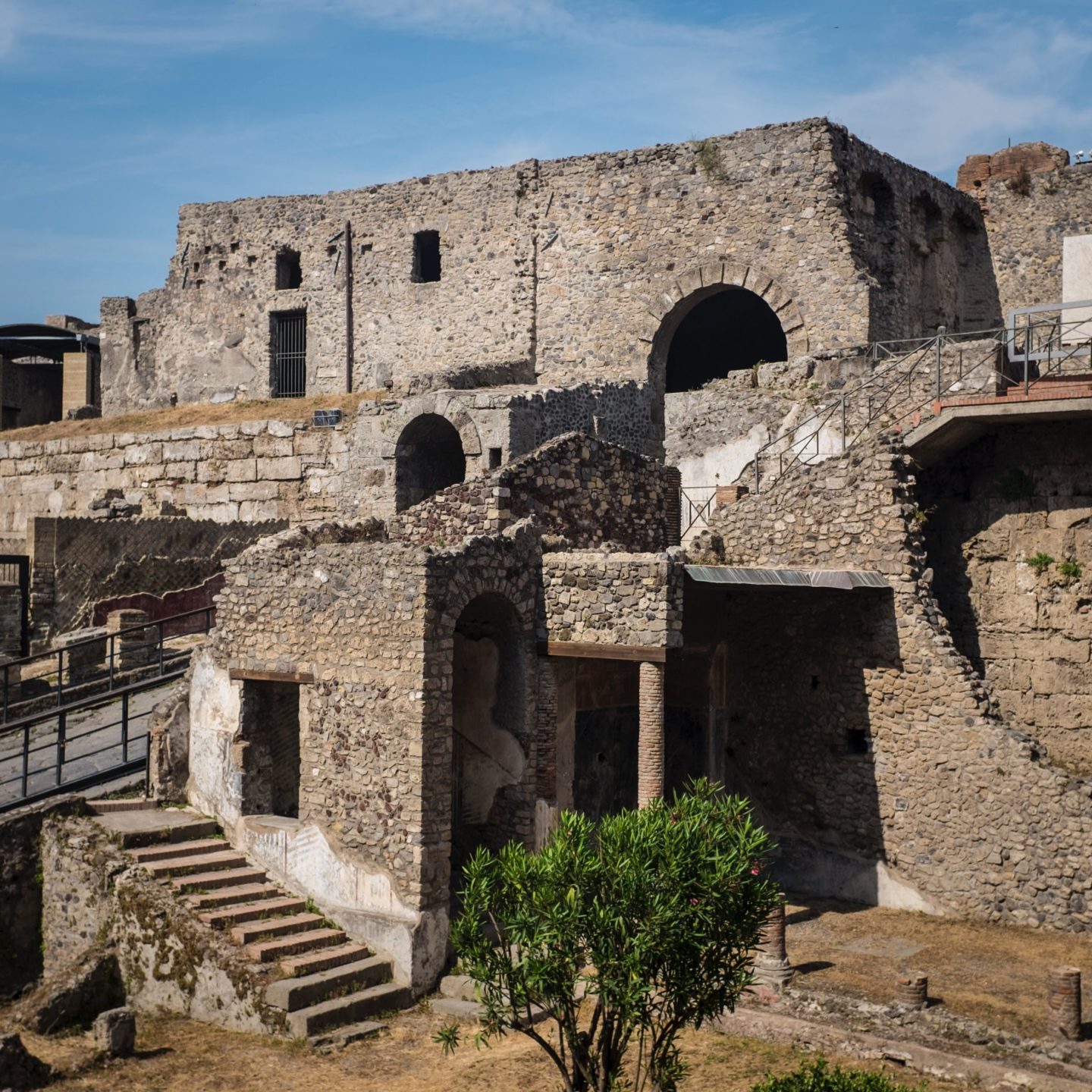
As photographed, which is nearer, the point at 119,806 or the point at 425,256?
the point at 119,806

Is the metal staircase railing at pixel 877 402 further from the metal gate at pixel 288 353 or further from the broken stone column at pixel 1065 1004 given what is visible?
the metal gate at pixel 288 353

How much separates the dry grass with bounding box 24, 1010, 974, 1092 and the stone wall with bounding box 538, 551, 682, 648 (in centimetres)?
354

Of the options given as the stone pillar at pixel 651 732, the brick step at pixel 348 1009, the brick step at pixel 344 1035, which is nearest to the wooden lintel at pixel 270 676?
the brick step at pixel 348 1009

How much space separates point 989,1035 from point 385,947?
5021mm

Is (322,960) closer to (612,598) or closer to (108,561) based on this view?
(612,598)

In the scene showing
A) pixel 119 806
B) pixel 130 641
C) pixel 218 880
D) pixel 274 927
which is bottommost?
pixel 274 927

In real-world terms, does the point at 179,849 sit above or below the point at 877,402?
below

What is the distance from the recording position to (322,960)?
12.4m

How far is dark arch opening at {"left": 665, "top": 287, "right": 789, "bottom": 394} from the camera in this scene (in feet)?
88.5

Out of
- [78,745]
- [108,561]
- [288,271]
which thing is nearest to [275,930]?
[78,745]

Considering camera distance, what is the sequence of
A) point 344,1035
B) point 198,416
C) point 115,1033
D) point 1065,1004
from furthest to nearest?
point 198,416 < point 344,1035 < point 115,1033 < point 1065,1004

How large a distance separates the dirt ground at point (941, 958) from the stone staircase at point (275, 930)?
11.9ft

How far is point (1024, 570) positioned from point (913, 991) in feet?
20.0

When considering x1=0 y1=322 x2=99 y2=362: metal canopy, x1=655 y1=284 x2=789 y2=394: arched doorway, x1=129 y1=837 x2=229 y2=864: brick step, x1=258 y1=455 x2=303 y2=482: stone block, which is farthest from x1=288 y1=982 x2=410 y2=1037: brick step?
x1=0 y1=322 x2=99 y2=362: metal canopy
